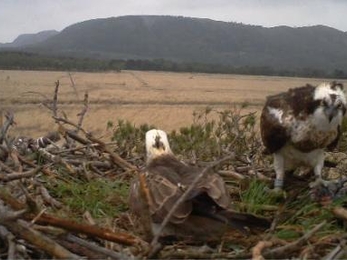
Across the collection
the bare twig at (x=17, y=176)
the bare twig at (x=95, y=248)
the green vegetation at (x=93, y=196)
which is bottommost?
the green vegetation at (x=93, y=196)

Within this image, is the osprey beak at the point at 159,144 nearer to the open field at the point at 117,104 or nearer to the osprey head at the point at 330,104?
the osprey head at the point at 330,104

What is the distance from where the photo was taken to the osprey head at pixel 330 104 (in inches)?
154

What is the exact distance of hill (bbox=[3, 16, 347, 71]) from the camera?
130250 millimetres

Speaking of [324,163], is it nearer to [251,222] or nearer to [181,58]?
[251,222]

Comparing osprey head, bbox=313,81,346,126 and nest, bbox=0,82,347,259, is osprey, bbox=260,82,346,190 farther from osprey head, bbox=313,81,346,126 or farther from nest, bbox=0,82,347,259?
nest, bbox=0,82,347,259

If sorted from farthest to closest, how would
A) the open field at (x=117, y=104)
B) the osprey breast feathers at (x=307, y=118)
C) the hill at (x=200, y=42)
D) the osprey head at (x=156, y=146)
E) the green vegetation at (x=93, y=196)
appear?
the hill at (x=200, y=42), the open field at (x=117, y=104), the osprey head at (x=156, y=146), the osprey breast feathers at (x=307, y=118), the green vegetation at (x=93, y=196)

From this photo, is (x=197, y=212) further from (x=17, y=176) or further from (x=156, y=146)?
(x=156, y=146)

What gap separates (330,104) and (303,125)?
26cm

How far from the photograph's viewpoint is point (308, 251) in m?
2.86

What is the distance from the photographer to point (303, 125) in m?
4.07

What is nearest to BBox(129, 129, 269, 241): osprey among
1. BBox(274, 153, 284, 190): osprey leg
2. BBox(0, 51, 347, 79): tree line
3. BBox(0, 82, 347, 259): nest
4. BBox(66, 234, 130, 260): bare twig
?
BBox(0, 82, 347, 259): nest

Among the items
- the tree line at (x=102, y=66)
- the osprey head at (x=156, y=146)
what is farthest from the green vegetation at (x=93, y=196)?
the tree line at (x=102, y=66)

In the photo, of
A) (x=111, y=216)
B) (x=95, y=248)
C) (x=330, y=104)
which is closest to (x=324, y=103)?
(x=330, y=104)

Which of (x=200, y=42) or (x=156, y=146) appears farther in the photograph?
(x=200, y=42)
